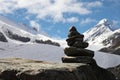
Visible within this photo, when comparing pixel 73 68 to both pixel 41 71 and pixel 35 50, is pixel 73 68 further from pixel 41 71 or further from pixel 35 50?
pixel 35 50

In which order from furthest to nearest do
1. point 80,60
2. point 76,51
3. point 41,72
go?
point 76,51 → point 80,60 → point 41,72

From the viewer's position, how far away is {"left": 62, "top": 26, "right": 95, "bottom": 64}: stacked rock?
108 feet

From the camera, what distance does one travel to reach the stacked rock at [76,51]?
33.0 m

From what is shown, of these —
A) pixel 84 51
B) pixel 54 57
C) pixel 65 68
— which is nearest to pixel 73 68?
pixel 65 68

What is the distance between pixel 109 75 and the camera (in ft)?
111

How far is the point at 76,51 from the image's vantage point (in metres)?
33.8

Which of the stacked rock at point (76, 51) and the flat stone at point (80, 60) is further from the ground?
the stacked rock at point (76, 51)

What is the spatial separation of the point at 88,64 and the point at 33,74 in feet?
26.1

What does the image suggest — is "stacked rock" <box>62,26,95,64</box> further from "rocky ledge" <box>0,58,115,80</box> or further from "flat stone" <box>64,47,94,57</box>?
"rocky ledge" <box>0,58,115,80</box>

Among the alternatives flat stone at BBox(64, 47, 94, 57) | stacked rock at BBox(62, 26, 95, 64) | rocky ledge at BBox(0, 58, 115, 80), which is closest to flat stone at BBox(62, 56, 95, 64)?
stacked rock at BBox(62, 26, 95, 64)

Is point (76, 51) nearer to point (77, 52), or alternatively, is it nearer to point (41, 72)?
point (77, 52)

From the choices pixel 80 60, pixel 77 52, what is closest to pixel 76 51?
pixel 77 52

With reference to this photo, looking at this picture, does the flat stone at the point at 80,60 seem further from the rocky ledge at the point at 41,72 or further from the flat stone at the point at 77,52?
the rocky ledge at the point at 41,72

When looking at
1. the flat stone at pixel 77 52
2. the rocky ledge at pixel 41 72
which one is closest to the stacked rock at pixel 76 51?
the flat stone at pixel 77 52
